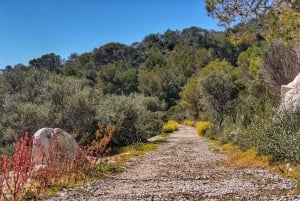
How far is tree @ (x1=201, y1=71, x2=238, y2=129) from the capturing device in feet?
112

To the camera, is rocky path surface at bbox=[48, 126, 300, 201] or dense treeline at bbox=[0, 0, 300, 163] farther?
dense treeline at bbox=[0, 0, 300, 163]

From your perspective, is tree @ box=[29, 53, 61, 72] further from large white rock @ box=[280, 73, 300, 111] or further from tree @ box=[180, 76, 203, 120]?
large white rock @ box=[280, 73, 300, 111]

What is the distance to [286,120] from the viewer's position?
14.4 m

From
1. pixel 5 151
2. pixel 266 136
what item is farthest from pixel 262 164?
pixel 5 151

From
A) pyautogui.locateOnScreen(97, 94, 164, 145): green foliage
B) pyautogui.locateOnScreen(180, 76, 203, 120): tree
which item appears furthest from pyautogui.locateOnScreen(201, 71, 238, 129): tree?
pyautogui.locateOnScreen(180, 76, 203, 120): tree

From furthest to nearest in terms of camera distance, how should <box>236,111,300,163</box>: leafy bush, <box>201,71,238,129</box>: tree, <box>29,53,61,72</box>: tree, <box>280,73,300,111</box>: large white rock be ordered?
<box>29,53,61,72</box>: tree, <box>201,71,238,129</box>: tree, <box>280,73,300,111</box>: large white rock, <box>236,111,300,163</box>: leafy bush

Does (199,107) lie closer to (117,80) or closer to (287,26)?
(117,80)

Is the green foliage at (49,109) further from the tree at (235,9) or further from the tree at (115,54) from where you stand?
the tree at (115,54)

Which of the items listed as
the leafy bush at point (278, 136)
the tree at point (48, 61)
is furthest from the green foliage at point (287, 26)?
the tree at point (48, 61)

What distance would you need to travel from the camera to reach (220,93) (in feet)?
113

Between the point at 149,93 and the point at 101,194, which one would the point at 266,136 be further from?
the point at 149,93

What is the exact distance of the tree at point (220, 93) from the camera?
34.1 meters

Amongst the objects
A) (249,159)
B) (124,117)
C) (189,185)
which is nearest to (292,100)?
(249,159)

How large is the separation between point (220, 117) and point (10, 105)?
18748 millimetres
